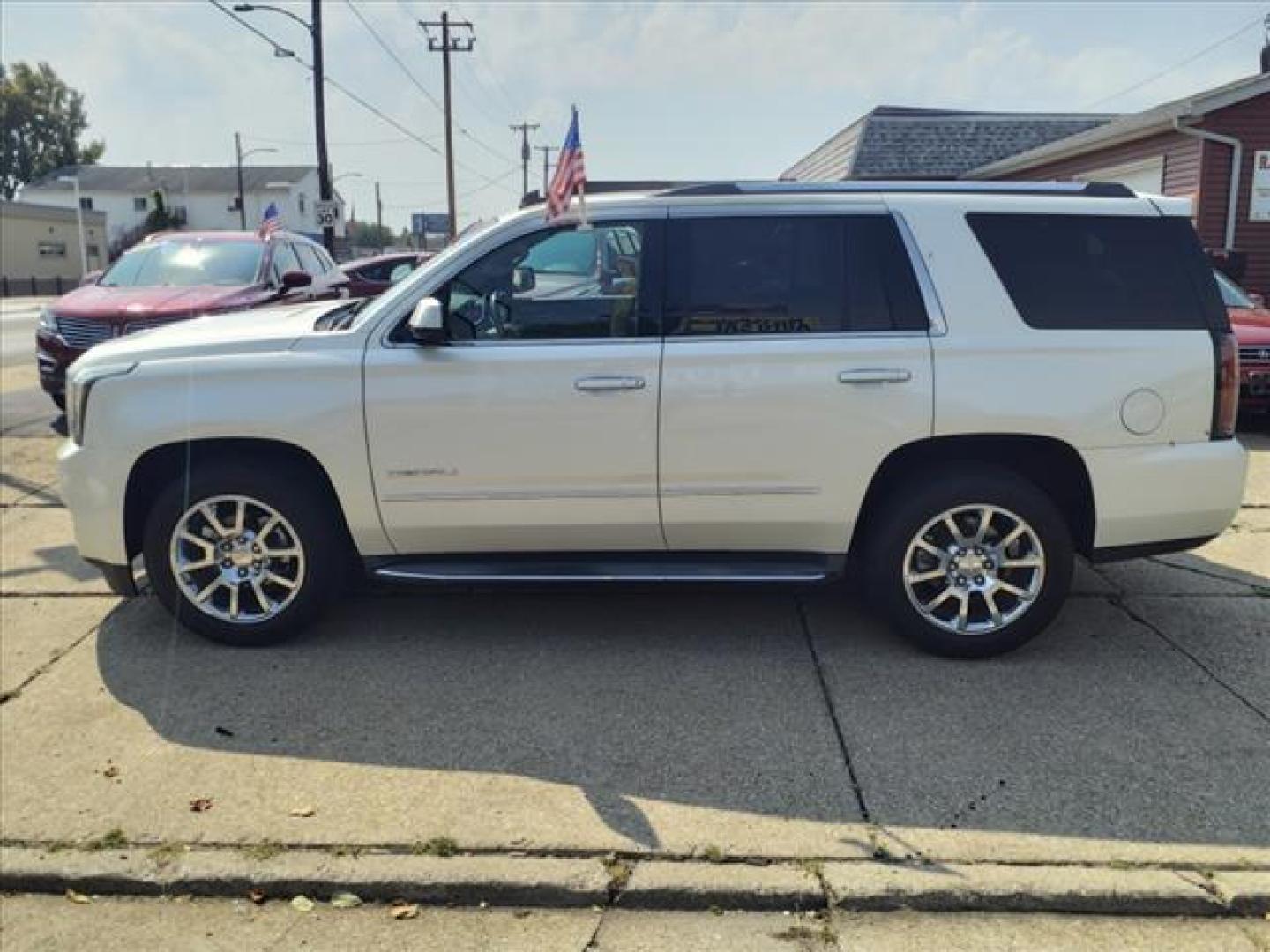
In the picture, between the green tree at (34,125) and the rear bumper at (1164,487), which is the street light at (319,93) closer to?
Answer: the rear bumper at (1164,487)

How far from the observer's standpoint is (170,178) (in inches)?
3182

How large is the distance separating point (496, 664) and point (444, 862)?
4.69 ft

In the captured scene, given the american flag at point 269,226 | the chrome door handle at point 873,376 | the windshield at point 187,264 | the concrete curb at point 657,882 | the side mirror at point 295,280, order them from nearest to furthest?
the concrete curb at point 657,882, the chrome door handle at point 873,376, the side mirror at point 295,280, the windshield at point 187,264, the american flag at point 269,226

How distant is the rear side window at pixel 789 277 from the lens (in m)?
4.43

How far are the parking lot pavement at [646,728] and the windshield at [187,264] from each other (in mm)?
5570

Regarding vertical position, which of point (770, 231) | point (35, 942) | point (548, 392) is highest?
point (770, 231)

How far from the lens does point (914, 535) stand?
14.6 feet

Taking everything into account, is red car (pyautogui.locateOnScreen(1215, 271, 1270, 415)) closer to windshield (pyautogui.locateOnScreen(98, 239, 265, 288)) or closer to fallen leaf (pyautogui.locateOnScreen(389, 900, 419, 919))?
fallen leaf (pyautogui.locateOnScreen(389, 900, 419, 919))

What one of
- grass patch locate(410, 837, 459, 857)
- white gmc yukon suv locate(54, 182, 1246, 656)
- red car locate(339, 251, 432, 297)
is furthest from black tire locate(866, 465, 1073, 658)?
red car locate(339, 251, 432, 297)

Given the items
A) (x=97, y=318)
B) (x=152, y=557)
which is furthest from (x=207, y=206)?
(x=152, y=557)

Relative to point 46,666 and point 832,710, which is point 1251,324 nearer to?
point 832,710

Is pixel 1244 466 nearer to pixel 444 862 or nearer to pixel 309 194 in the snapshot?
pixel 444 862

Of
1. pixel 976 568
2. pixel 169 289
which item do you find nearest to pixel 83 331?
pixel 169 289

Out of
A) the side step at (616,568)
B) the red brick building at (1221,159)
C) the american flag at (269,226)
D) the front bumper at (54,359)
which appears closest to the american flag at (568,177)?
the side step at (616,568)
